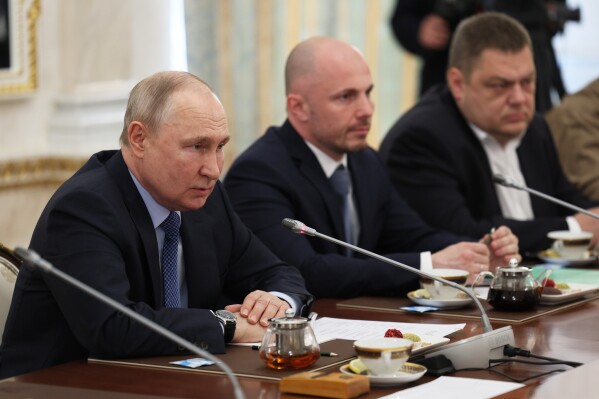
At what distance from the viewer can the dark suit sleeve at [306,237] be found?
357cm

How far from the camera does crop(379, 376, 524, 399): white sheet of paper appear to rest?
231 centimetres

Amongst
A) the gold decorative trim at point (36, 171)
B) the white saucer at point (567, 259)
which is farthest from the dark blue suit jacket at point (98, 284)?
the gold decorative trim at point (36, 171)

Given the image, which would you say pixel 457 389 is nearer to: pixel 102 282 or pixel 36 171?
pixel 102 282

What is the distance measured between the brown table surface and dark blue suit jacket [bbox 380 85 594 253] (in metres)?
1.58

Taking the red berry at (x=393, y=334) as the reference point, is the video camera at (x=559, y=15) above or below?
above

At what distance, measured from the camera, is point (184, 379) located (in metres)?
2.46

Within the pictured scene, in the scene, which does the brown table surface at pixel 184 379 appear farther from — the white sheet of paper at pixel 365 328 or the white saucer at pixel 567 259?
the white saucer at pixel 567 259

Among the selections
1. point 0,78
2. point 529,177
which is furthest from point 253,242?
point 0,78

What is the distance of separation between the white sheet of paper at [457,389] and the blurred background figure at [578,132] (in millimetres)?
3206

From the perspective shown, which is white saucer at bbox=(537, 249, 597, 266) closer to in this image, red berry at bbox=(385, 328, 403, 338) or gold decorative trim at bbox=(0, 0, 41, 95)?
red berry at bbox=(385, 328, 403, 338)

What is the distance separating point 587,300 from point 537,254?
80 centimetres

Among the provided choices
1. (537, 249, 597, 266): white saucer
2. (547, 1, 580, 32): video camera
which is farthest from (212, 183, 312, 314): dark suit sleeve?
(547, 1, 580, 32): video camera

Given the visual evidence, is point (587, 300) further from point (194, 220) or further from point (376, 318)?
point (194, 220)

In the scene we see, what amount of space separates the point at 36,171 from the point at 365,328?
3057 millimetres
